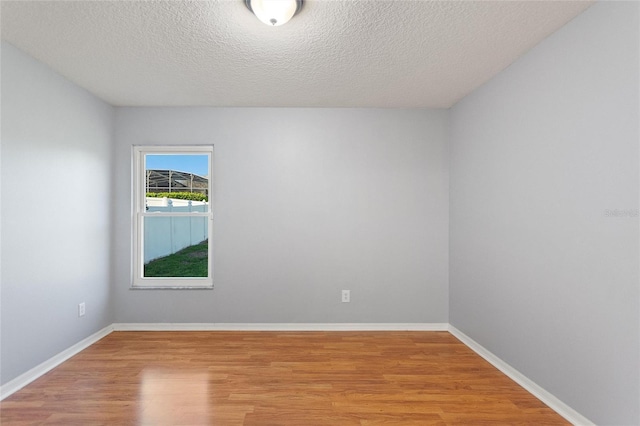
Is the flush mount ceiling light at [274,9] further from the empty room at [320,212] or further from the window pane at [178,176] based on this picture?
the window pane at [178,176]

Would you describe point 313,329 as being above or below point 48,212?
below

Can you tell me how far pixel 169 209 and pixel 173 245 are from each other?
510 millimetres

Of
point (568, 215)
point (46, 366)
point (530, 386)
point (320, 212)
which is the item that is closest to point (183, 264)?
point (46, 366)

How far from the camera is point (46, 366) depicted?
8.46 feet

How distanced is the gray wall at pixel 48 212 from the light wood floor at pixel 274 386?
0.38m

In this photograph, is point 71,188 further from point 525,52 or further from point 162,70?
point 525,52

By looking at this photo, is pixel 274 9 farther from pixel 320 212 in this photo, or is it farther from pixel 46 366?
pixel 46 366

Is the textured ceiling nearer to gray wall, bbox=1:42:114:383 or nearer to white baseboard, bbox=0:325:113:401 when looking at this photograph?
gray wall, bbox=1:42:114:383

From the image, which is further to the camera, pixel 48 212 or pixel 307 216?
pixel 307 216

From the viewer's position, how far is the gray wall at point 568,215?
1.67 meters

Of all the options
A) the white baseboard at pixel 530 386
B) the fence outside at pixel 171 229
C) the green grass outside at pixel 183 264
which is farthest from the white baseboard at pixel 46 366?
the white baseboard at pixel 530 386

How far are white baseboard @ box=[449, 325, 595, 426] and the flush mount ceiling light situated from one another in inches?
118

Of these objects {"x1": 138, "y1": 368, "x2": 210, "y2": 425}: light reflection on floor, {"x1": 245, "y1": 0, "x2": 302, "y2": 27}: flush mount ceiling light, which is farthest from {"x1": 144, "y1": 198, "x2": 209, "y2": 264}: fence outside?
{"x1": 245, "y1": 0, "x2": 302, "y2": 27}: flush mount ceiling light

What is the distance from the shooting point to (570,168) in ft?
6.53
